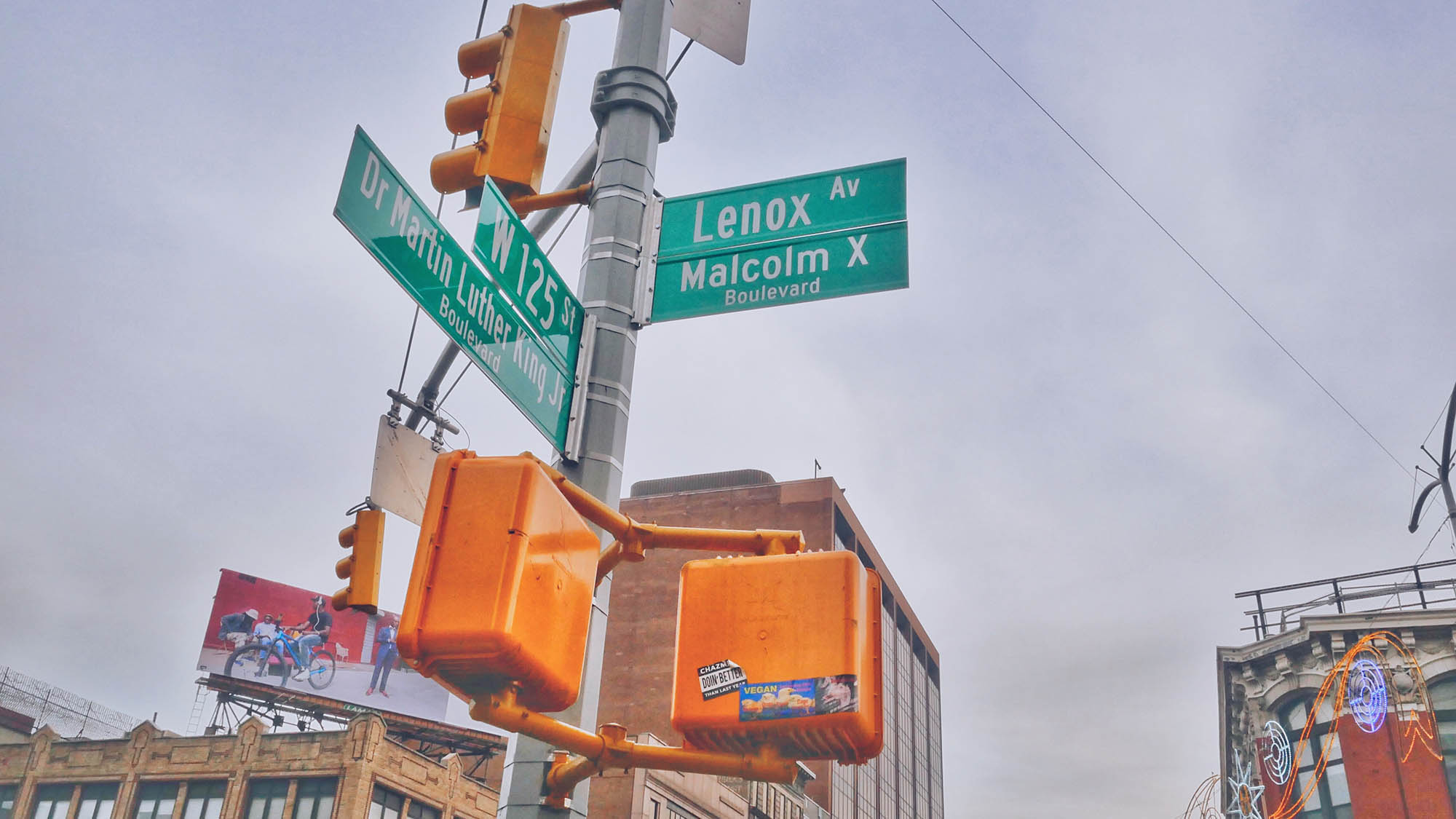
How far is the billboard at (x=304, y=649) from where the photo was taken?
5794cm

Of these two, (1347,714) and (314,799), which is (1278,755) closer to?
(1347,714)

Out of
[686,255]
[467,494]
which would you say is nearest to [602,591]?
[467,494]

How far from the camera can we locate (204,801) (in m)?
44.3

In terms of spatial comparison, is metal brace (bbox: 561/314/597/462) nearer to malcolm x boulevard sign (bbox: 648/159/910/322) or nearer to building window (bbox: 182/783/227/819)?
malcolm x boulevard sign (bbox: 648/159/910/322)

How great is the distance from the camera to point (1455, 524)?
66.3ft

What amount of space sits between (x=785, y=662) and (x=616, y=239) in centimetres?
263

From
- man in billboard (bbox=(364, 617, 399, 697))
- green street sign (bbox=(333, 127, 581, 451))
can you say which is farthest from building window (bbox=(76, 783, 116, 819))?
green street sign (bbox=(333, 127, 581, 451))

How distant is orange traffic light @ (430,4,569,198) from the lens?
573 cm

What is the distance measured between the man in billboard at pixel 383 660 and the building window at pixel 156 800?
53.9 ft

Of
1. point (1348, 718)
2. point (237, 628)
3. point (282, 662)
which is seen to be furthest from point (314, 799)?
point (1348, 718)

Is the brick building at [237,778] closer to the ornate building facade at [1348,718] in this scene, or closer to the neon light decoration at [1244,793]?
the neon light decoration at [1244,793]

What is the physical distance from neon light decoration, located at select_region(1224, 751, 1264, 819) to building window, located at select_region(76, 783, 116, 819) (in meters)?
40.8

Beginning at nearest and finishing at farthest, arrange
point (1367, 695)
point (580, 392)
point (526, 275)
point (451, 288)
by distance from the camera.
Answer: point (451, 288), point (526, 275), point (580, 392), point (1367, 695)

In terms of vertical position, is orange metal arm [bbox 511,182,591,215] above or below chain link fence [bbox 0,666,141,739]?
below
